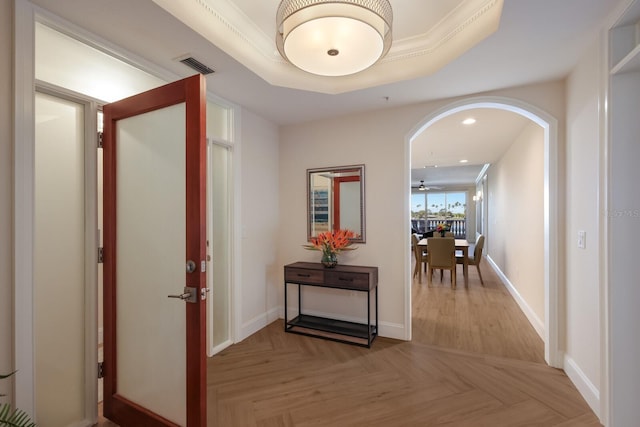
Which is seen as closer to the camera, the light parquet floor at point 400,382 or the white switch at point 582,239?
the light parquet floor at point 400,382

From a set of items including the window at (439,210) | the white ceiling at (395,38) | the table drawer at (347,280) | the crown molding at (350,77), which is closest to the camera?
the white ceiling at (395,38)

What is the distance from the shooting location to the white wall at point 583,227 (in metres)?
1.93

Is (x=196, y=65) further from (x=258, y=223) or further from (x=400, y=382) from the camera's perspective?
(x=400, y=382)

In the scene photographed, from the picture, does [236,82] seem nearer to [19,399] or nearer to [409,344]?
[19,399]

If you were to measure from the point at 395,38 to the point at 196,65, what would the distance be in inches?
60.3

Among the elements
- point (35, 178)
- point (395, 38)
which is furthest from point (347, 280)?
point (35, 178)

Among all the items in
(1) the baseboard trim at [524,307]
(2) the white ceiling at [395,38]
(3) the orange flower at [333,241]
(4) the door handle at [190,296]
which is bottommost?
(1) the baseboard trim at [524,307]

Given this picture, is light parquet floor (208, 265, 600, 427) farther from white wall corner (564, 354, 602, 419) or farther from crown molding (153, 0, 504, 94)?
crown molding (153, 0, 504, 94)

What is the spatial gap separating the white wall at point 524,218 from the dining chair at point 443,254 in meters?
0.88

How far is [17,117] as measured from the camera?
1476 millimetres

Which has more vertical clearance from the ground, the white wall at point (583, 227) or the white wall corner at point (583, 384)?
the white wall at point (583, 227)

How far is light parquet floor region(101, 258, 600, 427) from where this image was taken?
6.37 feet

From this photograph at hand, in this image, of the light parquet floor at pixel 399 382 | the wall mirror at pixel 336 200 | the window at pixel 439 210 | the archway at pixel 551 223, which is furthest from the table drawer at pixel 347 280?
the window at pixel 439 210

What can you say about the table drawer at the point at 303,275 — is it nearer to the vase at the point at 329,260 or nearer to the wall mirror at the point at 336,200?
the vase at the point at 329,260
